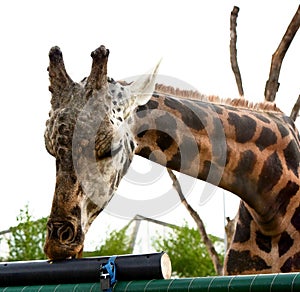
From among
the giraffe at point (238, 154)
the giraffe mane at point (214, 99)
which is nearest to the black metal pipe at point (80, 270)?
the giraffe at point (238, 154)

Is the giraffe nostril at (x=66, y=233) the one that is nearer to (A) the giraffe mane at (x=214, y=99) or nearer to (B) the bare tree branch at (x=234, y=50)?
(A) the giraffe mane at (x=214, y=99)

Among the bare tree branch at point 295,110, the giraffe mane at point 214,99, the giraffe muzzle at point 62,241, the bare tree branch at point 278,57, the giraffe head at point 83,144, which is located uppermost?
the bare tree branch at point 278,57

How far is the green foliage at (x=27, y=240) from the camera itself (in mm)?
14539

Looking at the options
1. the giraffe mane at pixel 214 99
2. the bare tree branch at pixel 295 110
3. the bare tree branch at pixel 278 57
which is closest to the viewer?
the giraffe mane at pixel 214 99

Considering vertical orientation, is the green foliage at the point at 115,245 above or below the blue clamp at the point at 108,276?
above

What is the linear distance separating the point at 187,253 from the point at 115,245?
4.61 feet

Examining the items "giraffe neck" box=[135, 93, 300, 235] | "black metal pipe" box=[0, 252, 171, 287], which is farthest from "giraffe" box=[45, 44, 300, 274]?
"black metal pipe" box=[0, 252, 171, 287]

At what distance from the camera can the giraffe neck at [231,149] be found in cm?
425

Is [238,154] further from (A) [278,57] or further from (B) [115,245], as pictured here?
(B) [115,245]

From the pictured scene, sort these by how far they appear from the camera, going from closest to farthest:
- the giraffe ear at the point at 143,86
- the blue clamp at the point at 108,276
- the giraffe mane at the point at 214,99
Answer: the blue clamp at the point at 108,276, the giraffe ear at the point at 143,86, the giraffe mane at the point at 214,99

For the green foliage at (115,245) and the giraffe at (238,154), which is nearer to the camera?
the giraffe at (238,154)

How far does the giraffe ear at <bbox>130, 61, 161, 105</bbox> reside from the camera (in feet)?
13.7

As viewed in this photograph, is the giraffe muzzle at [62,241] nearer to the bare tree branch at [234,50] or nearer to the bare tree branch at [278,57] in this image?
the bare tree branch at [278,57]

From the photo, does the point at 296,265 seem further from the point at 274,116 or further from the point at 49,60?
the point at 49,60
